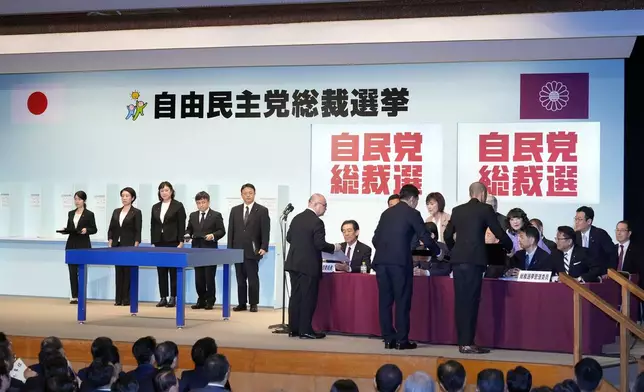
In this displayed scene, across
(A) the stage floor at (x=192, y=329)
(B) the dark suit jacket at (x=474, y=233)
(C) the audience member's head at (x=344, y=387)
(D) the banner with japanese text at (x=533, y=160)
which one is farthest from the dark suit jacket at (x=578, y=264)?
(C) the audience member's head at (x=344, y=387)

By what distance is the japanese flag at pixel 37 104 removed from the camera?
12.0 metres

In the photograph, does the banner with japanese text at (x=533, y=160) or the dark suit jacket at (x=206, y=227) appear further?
the dark suit jacket at (x=206, y=227)

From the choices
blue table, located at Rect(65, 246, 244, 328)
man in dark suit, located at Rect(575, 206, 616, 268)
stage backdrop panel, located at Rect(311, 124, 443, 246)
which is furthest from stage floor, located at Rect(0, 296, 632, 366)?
stage backdrop panel, located at Rect(311, 124, 443, 246)

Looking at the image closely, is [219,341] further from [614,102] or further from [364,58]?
[614,102]

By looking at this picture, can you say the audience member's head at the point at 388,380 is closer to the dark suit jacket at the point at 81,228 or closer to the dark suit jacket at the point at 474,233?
the dark suit jacket at the point at 474,233

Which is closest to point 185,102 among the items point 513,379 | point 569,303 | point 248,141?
point 248,141

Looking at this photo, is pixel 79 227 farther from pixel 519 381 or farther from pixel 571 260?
pixel 519 381

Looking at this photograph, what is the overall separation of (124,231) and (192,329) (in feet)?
8.49

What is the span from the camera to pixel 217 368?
4570 mm

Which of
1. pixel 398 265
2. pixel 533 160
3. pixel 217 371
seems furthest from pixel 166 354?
pixel 533 160

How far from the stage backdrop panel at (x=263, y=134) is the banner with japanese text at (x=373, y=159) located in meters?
0.02

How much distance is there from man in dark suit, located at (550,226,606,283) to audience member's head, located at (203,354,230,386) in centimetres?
405

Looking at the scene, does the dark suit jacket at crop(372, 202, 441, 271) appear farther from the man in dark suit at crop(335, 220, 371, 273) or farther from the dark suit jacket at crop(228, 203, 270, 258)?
the dark suit jacket at crop(228, 203, 270, 258)

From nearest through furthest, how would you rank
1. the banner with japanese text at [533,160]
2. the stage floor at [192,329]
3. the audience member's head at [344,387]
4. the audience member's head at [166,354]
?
1. the audience member's head at [344,387]
2. the audience member's head at [166,354]
3. the stage floor at [192,329]
4. the banner with japanese text at [533,160]
